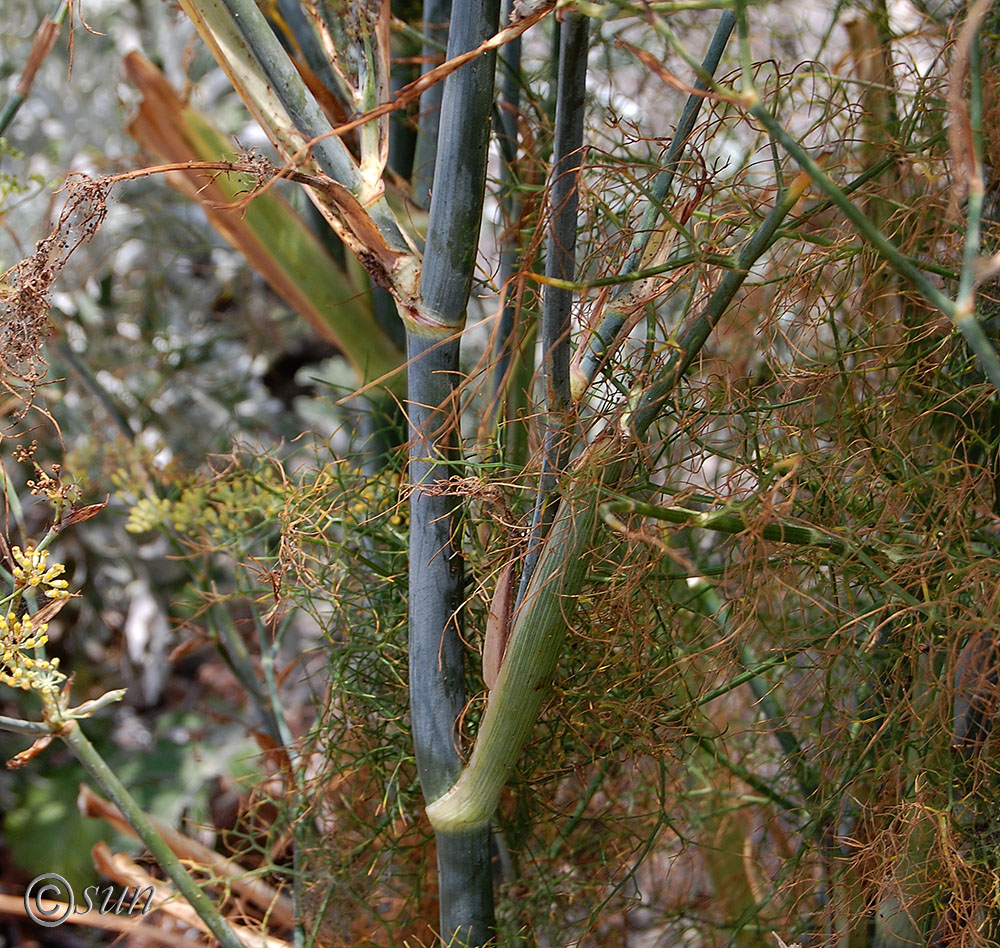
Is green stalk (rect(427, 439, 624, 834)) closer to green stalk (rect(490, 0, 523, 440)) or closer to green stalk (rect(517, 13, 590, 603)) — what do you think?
green stalk (rect(517, 13, 590, 603))

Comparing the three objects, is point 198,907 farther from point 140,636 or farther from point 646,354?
point 140,636

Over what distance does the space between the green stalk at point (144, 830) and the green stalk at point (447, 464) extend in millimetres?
115

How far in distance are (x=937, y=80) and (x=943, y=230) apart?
7 centimetres

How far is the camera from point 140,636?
45.4 inches

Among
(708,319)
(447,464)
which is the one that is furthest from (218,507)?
(708,319)

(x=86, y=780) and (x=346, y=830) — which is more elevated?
(x=86, y=780)

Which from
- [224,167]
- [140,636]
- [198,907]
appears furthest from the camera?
[140,636]

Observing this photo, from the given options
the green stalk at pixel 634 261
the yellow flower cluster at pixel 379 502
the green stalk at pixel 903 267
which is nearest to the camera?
the green stalk at pixel 903 267

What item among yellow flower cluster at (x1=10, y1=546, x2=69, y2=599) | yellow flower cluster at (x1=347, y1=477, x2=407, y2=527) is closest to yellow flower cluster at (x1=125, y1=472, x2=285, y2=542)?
yellow flower cluster at (x1=347, y1=477, x2=407, y2=527)

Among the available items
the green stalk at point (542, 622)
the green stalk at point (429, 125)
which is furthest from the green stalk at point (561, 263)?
the green stalk at point (429, 125)

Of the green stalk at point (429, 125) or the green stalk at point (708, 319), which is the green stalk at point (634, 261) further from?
the green stalk at point (429, 125)

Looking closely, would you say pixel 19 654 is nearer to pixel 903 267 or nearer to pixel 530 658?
pixel 530 658

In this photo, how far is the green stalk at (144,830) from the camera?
389 mm

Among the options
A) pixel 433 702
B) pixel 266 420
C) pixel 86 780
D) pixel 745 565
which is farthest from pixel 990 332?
pixel 86 780
